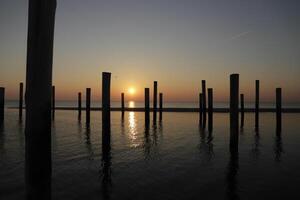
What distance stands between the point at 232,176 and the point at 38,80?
5.48 meters

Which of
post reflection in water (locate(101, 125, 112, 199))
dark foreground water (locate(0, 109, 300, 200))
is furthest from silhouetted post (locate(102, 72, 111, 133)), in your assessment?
dark foreground water (locate(0, 109, 300, 200))

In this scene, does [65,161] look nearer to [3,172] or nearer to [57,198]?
[3,172]

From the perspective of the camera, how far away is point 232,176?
6.70 m

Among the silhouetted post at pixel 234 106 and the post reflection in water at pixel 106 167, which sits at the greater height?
the silhouetted post at pixel 234 106

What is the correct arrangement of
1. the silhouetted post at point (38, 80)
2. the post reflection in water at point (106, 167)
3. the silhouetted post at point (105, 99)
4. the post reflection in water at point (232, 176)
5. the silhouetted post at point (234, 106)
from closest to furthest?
1. the silhouetted post at point (38, 80)
2. the post reflection in water at point (232, 176)
3. the post reflection in water at point (106, 167)
4. the silhouetted post at point (234, 106)
5. the silhouetted post at point (105, 99)

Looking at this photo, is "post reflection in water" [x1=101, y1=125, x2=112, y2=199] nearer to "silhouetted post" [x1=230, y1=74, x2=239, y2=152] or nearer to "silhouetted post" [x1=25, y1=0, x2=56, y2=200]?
"silhouetted post" [x1=25, y1=0, x2=56, y2=200]

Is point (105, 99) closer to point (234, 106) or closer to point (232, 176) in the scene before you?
point (234, 106)

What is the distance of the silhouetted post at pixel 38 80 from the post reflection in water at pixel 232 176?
12.7 ft

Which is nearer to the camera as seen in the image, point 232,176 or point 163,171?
point 232,176

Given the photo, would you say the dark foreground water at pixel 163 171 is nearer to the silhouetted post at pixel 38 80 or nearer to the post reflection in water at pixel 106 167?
the post reflection in water at pixel 106 167

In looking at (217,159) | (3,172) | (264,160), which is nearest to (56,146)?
(3,172)

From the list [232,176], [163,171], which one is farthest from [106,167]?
[232,176]

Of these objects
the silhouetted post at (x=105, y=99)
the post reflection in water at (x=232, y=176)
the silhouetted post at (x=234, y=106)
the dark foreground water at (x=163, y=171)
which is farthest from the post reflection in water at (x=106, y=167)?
the silhouetted post at (x=234, y=106)

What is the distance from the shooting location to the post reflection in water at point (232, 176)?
5.42m
